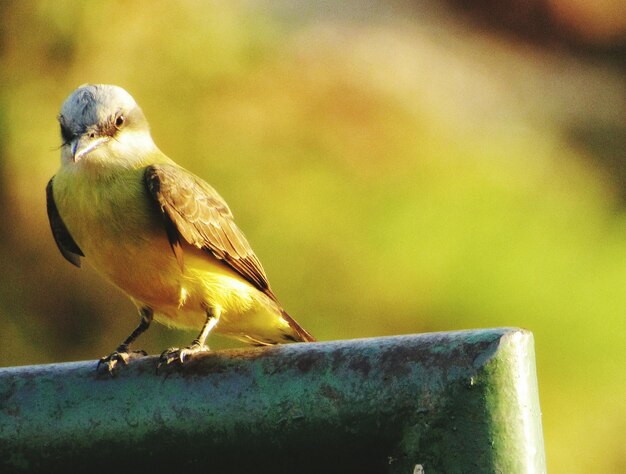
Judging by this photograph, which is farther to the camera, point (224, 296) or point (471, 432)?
point (224, 296)

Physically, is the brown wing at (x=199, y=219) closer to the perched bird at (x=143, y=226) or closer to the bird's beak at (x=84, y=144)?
the perched bird at (x=143, y=226)

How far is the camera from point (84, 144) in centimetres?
379

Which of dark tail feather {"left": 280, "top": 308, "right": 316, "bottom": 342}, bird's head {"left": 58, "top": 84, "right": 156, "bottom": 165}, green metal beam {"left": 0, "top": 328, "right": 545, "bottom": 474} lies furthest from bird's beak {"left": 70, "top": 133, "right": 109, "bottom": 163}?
green metal beam {"left": 0, "top": 328, "right": 545, "bottom": 474}

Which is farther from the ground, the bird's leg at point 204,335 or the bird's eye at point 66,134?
the bird's eye at point 66,134

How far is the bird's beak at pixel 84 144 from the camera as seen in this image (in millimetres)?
3730

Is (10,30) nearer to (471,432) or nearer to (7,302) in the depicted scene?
(7,302)

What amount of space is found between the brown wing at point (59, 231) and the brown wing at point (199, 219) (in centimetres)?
37

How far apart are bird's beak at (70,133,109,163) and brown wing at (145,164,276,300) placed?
18cm

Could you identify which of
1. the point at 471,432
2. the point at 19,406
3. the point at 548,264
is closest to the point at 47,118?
the point at 548,264

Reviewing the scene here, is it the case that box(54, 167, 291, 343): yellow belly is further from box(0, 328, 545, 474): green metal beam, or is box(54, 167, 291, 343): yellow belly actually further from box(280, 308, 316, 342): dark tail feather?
box(0, 328, 545, 474): green metal beam

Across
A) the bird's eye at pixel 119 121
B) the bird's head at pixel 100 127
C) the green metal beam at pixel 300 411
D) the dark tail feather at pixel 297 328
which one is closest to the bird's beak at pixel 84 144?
the bird's head at pixel 100 127

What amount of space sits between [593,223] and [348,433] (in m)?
5.70

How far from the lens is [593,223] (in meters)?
7.51

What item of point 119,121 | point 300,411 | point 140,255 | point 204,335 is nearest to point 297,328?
point 204,335
